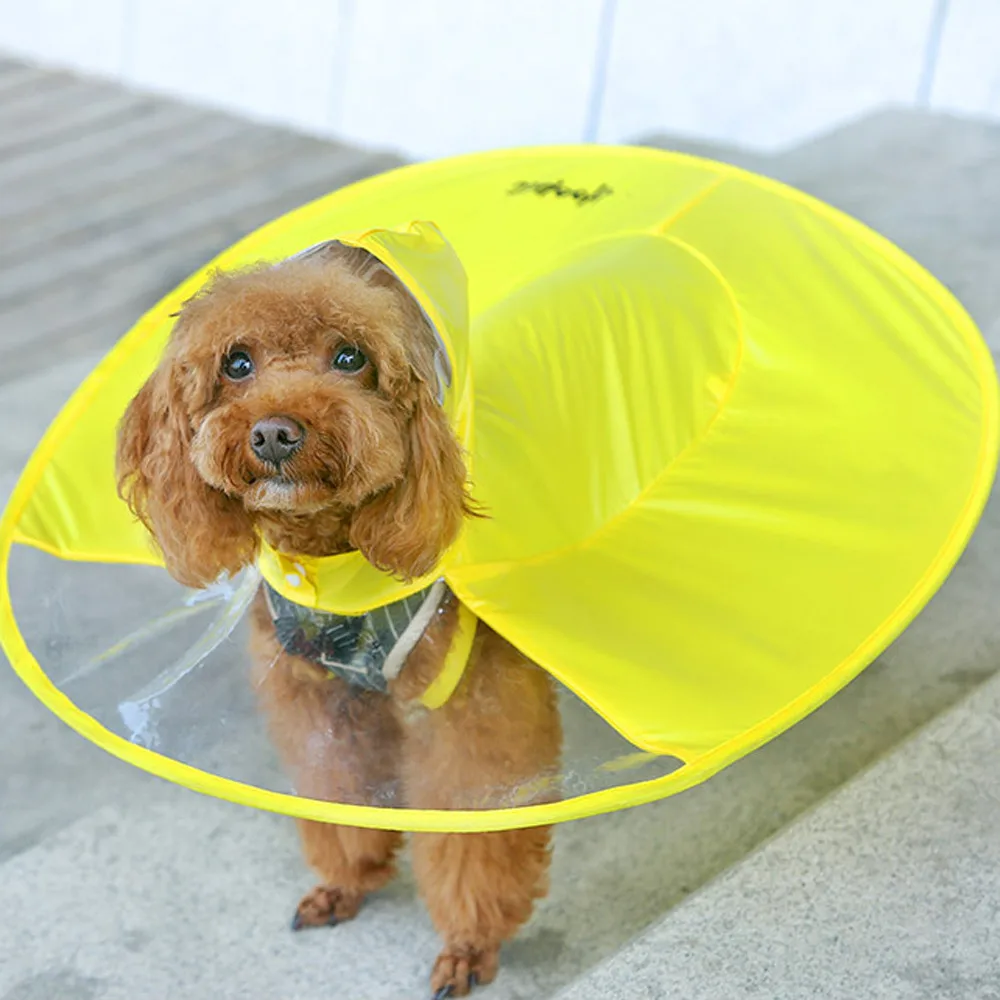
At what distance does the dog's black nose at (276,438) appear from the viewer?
3.96ft

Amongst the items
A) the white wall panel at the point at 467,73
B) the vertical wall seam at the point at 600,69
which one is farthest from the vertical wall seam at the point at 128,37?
the vertical wall seam at the point at 600,69

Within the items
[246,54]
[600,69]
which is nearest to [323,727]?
[600,69]

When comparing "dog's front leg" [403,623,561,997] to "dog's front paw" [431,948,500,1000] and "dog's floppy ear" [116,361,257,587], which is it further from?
"dog's floppy ear" [116,361,257,587]

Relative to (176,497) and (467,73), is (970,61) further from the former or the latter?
(176,497)

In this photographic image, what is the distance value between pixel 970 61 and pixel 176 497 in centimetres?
267

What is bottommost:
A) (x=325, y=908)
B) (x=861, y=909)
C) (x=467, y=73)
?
(x=325, y=908)

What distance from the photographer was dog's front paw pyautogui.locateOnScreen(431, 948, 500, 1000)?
1.52 meters

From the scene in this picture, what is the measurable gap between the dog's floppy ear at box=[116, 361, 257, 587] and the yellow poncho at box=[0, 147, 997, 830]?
0.27 feet

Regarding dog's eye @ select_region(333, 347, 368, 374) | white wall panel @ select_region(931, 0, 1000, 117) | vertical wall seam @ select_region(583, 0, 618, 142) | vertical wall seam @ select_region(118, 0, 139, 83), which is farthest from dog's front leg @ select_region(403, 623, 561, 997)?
vertical wall seam @ select_region(118, 0, 139, 83)

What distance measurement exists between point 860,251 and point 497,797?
1063 millimetres

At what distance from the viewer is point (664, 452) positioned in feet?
5.76

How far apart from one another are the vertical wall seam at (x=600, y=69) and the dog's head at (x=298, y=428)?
270 centimetres

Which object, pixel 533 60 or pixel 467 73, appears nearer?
pixel 533 60

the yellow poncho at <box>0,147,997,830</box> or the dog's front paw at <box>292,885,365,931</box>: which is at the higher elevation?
the yellow poncho at <box>0,147,997,830</box>
